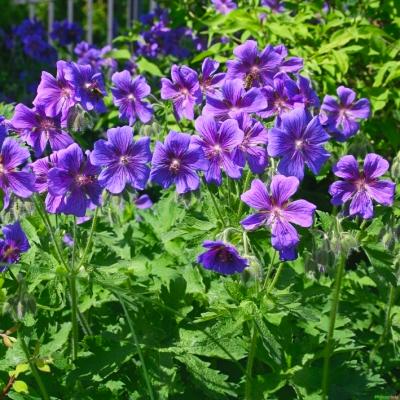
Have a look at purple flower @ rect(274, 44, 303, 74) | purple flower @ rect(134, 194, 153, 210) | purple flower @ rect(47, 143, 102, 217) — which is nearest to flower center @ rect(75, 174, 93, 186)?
purple flower @ rect(47, 143, 102, 217)

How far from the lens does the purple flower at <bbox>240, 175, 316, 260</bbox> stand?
7.02 ft

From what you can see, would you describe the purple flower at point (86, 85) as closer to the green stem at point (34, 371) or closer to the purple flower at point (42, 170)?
the purple flower at point (42, 170)

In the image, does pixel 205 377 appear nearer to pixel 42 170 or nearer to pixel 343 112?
pixel 42 170

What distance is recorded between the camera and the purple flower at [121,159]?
7.35 ft

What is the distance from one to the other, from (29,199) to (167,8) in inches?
135

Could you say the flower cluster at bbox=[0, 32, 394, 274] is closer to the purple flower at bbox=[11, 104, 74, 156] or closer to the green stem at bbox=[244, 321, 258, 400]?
the purple flower at bbox=[11, 104, 74, 156]

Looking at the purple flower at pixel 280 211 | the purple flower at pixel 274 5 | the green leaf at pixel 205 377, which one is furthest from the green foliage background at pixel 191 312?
the purple flower at pixel 274 5

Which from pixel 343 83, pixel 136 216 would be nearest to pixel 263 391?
pixel 136 216

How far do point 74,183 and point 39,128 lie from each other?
21cm

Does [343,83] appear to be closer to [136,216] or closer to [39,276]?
[136,216]

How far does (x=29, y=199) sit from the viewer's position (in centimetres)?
228

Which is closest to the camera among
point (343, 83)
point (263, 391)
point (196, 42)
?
point (263, 391)

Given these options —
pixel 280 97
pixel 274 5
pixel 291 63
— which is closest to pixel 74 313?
pixel 280 97

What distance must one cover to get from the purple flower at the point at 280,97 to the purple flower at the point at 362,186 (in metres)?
0.23
